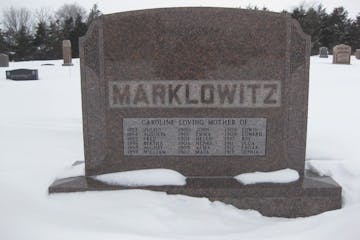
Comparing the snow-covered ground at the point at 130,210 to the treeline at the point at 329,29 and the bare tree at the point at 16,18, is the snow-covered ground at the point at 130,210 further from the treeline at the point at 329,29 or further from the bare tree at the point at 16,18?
the bare tree at the point at 16,18

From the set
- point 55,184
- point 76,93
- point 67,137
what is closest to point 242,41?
point 55,184

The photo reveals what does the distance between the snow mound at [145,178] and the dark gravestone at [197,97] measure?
3.1 inches

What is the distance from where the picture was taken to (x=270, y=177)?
3.89 metres

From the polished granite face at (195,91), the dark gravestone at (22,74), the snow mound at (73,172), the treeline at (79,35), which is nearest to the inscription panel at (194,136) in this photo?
the polished granite face at (195,91)

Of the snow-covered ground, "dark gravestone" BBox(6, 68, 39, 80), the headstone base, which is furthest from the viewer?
"dark gravestone" BBox(6, 68, 39, 80)

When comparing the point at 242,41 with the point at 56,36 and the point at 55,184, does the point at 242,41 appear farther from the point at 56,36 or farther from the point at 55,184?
the point at 56,36

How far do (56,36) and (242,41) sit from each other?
39.6 meters

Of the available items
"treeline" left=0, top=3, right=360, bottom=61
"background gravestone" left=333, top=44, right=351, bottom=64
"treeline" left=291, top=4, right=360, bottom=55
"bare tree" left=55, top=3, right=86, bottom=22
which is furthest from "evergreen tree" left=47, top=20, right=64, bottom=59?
"bare tree" left=55, top=3, right=86, bottom=22

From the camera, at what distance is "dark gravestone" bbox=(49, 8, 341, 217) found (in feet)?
12.6

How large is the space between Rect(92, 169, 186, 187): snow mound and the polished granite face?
0.31 feet

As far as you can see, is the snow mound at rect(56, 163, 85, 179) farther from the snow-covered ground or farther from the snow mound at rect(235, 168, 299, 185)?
the snow mound at rect(235, 168, 299, 185)

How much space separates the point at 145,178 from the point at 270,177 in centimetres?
123

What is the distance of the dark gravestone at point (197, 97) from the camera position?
385cm

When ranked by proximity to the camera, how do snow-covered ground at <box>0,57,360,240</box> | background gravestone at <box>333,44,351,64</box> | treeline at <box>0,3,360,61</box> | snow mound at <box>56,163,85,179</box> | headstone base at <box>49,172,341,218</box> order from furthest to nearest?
treeline at <box>0,3,360,61</box>, background gravestone at <box>333,44,351,64</box>, snow mound at <box>56,163,85,179</box>, headstone base at <box>49,172,341,218</box>, snow-covered ground at <box>0,57,360,240</box>
